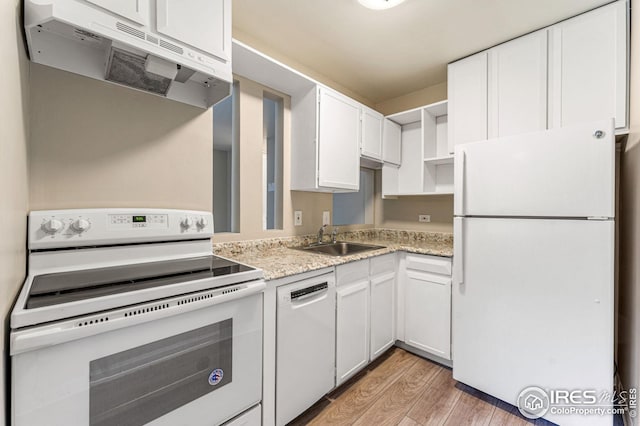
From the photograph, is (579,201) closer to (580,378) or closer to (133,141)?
(580,378)

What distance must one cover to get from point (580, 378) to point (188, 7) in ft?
8.50

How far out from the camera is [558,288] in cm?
140

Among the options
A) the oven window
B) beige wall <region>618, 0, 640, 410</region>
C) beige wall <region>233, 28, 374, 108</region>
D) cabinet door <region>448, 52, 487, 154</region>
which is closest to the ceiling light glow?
beige wall <region>233, 28, 374, 108</region>

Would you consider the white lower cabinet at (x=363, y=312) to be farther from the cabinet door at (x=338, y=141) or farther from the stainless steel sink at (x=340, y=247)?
the cabinet door at (x=338, y=141)

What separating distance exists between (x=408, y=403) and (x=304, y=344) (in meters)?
0.83

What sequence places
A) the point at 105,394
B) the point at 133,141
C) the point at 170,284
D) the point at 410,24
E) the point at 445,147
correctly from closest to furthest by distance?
the point at 105,394 < the point at 170,284 < the point at 133,141 < the point at 410,24 < the point at 445,147

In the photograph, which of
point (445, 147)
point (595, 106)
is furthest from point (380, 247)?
point (595, 106)

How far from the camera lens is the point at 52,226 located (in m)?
1.04

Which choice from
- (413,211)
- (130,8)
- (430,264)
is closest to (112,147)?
(130,8)

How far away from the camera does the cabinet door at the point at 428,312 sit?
6.39 ft

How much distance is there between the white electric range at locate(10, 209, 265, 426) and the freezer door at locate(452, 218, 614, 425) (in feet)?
4.47

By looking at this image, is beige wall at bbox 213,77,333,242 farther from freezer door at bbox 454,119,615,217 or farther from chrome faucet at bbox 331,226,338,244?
freezer door at bbox 454,119,615,217

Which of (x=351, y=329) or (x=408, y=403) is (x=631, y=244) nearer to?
(x=408, y=403)

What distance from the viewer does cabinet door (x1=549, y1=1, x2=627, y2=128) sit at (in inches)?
60.7
